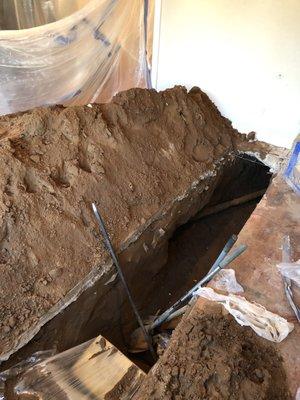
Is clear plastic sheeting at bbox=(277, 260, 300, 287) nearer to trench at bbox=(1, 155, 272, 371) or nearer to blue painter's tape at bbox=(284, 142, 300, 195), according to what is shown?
blue painter's tape at bbox=(284, 142, 300, 195)

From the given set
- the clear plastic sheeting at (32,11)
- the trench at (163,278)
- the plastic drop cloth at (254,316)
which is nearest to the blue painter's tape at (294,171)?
the trench at (163,278)

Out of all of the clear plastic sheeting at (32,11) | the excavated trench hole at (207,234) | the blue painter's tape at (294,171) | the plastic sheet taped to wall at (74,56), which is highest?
the clear plastic sheeting at (32,11)

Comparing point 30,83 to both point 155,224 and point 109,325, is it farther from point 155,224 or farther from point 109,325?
point 109,325

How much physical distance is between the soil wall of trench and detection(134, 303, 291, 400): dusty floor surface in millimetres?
852

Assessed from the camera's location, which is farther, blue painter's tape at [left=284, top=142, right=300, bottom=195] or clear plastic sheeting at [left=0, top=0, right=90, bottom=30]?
clear plastic sheeting at [left=0, top=0, right=90, bottom=30]

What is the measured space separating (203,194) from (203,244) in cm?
61

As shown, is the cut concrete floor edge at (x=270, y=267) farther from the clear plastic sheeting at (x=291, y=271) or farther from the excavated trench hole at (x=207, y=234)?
the excavated trench hole at (x=207, y=234)

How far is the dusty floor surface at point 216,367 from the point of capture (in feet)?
4.48

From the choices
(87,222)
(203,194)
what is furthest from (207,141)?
(87,222)

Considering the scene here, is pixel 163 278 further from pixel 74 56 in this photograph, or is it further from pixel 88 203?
pixel 74 56

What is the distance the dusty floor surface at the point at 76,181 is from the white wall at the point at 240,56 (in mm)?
681

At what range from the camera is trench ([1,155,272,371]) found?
2186mm

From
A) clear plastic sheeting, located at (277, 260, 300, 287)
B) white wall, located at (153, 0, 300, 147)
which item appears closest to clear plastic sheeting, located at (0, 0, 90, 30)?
white wall, located at (153, 0, 300, 147)

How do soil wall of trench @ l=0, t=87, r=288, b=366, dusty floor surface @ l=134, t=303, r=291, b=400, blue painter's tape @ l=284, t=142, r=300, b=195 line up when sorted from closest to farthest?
dusty floor surface @ l=134, t=303, r=291, b=400 < soil wall of trench @ l=0, t=87, r=288, b=366 < blue painter's tape @ l=284, t=142, r=300, b=195
